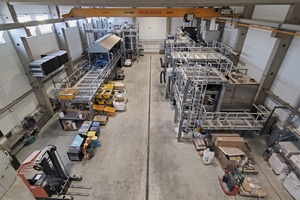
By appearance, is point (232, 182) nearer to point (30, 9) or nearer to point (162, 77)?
point (162, 77)

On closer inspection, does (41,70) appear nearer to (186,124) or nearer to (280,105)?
(186,124)

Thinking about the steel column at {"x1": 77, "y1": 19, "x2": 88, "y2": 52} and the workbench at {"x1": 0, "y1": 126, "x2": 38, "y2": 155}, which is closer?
the workbench at {"x1": 0, "y1": 126, "x2": 38, "y2": 155}

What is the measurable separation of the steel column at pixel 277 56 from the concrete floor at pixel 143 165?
1987 millimetres

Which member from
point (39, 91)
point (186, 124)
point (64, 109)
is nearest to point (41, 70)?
point (39, 91)

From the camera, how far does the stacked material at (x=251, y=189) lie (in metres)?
4.48

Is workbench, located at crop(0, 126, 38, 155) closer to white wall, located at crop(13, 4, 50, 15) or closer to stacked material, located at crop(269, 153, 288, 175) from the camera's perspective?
white wall, located at crop(13, 4, 50, 15)

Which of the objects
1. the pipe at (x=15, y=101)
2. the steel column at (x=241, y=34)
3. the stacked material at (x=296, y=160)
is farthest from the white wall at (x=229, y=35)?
the pipe at (x=15, y=101)

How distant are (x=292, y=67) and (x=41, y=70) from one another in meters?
9.45

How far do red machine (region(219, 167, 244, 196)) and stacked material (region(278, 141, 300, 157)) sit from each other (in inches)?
64.2

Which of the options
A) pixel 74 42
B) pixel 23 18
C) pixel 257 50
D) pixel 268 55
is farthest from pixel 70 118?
pixel 257 50

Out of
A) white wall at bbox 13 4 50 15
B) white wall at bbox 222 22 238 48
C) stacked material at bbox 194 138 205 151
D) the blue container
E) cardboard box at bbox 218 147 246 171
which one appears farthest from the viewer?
white wall at bbox 222 22 238 48

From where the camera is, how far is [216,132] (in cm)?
614

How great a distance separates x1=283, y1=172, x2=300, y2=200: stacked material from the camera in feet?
14.2

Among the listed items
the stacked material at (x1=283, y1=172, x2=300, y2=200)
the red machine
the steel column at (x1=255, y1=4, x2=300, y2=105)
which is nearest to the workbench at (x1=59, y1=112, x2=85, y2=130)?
the red machine
